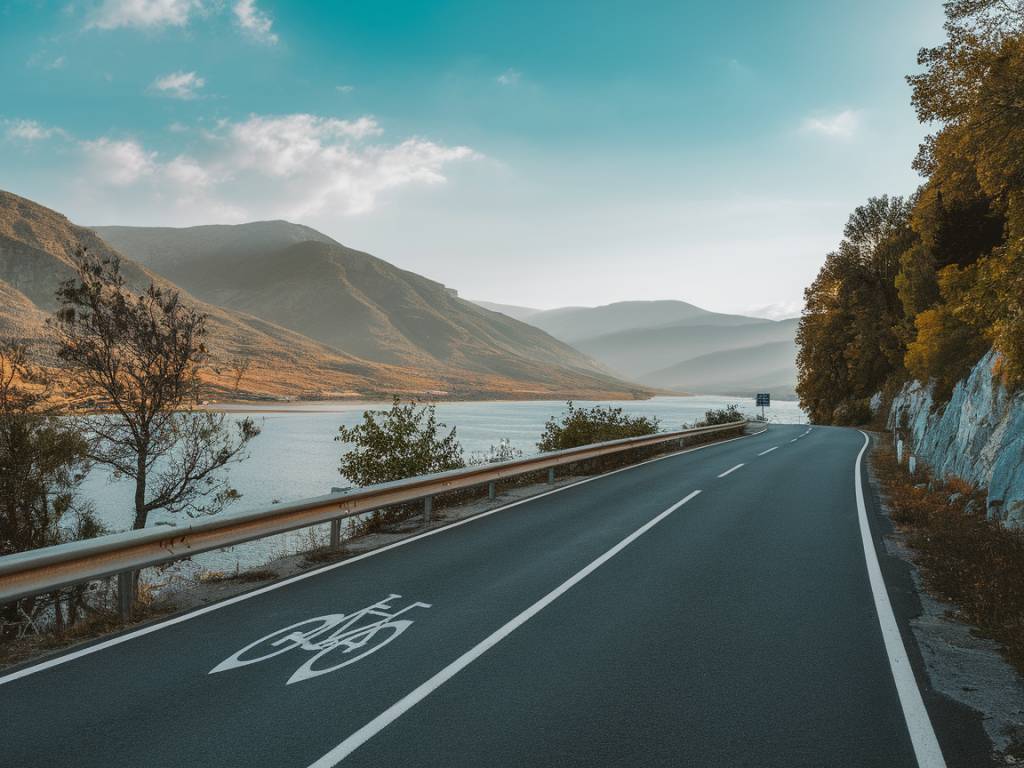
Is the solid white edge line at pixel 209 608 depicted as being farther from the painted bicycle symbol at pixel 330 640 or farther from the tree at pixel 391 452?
the tree at pixel 391 452

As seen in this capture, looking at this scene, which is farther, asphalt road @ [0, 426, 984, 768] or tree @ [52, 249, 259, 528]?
tree @ [52, 249, 259, 528]

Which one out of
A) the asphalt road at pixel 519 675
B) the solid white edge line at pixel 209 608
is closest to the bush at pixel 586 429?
the solid white edge line at pixel 209 608

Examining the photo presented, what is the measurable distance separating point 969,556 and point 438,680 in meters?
6.43

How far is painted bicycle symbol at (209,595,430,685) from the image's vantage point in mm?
4566

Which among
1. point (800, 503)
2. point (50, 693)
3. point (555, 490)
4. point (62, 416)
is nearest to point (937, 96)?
point (800, 503)

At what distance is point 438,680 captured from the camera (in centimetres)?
425

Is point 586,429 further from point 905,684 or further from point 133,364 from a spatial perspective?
point 905,684

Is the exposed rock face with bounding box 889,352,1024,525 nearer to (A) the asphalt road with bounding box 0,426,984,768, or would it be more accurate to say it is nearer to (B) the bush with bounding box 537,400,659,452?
(A) the asphalt road with bounding box 0,426,984,768

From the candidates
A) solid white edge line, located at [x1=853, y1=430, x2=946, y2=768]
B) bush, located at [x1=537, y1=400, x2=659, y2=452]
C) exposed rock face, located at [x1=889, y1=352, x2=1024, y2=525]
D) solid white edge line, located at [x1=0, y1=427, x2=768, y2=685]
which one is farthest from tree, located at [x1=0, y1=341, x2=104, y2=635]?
exposed rock face, located at [x1=889, y1=352, x2=1024, y2=525]

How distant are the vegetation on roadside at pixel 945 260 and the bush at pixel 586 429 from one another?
31.8ft

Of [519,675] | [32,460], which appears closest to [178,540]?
[519,675]

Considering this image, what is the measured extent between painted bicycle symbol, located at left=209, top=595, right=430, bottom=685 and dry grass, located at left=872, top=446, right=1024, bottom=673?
4667 millimetres

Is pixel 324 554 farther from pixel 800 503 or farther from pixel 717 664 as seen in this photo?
pixel 800 503

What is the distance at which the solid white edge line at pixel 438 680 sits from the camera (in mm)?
3365
